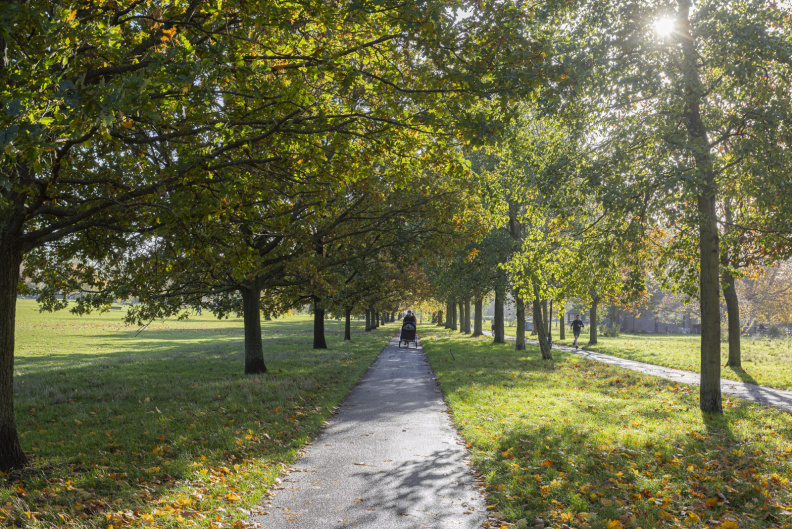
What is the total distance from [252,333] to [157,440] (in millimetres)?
8167

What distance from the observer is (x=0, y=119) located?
3898 millimetres

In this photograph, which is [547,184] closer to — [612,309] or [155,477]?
[155,477]

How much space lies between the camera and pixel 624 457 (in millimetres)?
7254

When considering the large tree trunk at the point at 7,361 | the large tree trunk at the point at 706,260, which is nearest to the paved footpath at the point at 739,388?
the large tree trunk at the point at 706,260

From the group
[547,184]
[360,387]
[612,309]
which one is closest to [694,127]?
[547,184]

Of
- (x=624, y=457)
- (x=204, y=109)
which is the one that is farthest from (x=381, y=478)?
(x=204, y=109)

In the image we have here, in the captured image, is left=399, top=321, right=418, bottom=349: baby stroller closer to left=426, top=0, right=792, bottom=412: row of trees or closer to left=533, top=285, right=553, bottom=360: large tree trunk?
left=533, top=285, right=553, bottom=360: large tree trunk

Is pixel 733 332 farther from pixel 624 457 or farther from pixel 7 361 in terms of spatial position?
pixel 7 361

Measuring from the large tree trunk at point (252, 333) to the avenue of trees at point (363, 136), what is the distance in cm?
9

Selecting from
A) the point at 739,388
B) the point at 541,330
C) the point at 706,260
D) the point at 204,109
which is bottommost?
the point at 739,388

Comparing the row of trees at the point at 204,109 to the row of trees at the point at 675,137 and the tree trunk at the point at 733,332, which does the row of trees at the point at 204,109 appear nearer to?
the row of trees at the point at 675,137

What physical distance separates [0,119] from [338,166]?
5.57 metres

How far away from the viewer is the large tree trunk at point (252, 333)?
1567 cm

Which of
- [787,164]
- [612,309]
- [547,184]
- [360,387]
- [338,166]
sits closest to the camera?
[338,166]
